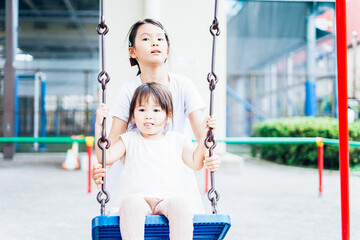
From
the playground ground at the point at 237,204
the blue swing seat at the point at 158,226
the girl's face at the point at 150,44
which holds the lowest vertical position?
the playground ground at the point at 237,204

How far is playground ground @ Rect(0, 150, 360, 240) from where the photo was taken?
3.04m

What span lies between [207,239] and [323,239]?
149 cm

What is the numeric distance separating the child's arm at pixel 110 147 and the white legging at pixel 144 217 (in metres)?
0.25

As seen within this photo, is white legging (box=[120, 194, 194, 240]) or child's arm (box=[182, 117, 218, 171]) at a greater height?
child's arm (box=[182, 117, 218, 171])

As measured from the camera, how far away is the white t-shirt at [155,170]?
1700 mm

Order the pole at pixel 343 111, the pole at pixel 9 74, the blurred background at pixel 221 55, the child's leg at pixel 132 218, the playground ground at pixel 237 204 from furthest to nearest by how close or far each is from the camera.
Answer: the pole at pixel 9 74, the blurred background at pixel 221 55, the playground ground at pixel 237 204, the pole at pixel 343 111, the child's leg at pixel 132 218

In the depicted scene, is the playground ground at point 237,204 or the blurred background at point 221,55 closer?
the playground ground at point 237,204

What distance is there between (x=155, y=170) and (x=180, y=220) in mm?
279

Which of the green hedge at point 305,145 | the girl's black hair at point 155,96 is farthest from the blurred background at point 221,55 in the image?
the girl's black hair at point 155,96

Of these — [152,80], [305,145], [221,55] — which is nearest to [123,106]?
[152,80]

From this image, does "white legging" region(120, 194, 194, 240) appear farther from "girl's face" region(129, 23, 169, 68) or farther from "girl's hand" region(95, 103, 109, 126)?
"girl's face" region(129, 23, 169, 68)

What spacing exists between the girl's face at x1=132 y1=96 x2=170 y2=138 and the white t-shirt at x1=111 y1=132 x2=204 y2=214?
0.23ft

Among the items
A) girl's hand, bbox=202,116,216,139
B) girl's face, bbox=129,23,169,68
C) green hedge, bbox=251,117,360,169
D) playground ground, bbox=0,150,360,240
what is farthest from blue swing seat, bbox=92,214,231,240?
green hedge, bbox=251,117,360,169

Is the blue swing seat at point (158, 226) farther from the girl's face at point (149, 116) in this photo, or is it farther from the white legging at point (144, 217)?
the girl's face at point (149, 116)
